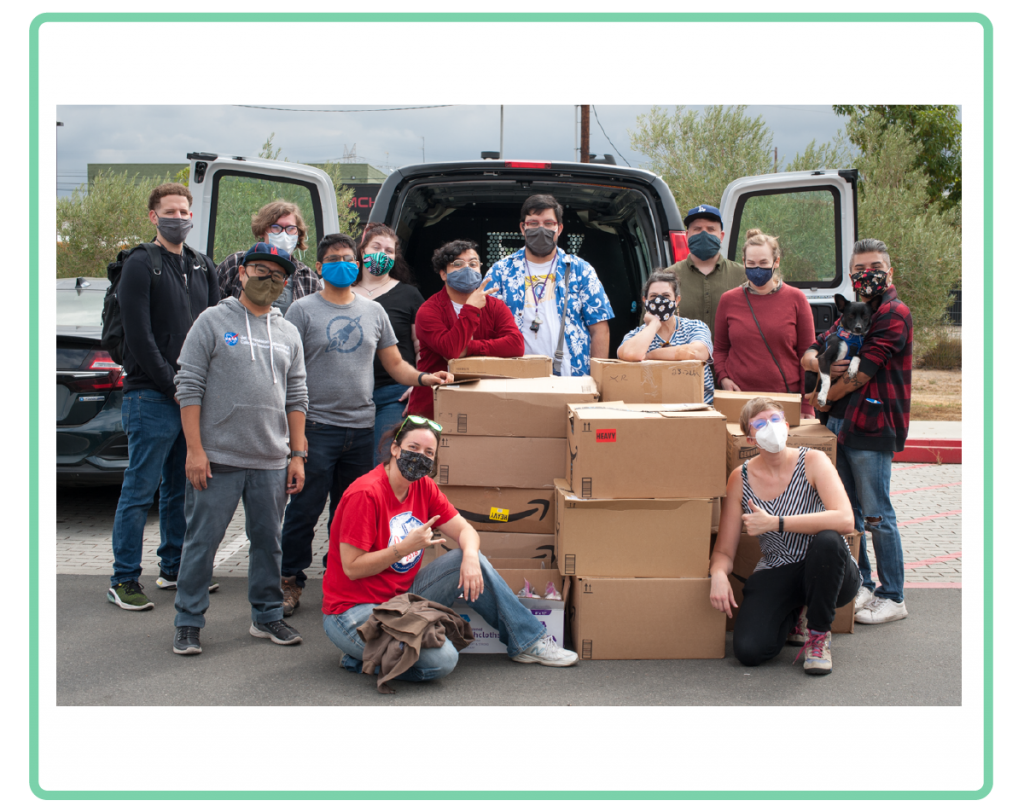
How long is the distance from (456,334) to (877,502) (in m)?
2.25

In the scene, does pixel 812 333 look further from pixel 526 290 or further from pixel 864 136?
pixel 864 136

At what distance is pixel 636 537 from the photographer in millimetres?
3709

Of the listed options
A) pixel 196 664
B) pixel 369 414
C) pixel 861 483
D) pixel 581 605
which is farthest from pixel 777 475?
pixel 196 664

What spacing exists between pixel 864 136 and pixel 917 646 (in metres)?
17.0

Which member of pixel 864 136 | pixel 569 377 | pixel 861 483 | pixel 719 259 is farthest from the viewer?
pixel 864 136

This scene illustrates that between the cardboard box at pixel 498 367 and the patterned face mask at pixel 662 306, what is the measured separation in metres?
0.60

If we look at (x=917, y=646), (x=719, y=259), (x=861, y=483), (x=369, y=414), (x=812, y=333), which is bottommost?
(x=917, y=646)

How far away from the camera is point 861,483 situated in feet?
13.7

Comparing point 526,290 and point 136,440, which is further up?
point 526,290

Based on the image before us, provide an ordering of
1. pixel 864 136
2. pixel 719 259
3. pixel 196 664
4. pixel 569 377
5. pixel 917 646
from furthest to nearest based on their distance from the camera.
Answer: pixel 864 136
pixel 719 259
pixel 569 377
pixel 917 646
pixel 196 664

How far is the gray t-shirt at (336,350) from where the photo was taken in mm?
4207

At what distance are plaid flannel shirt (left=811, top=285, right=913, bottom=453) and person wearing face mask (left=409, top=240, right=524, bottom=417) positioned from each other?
5.61ft

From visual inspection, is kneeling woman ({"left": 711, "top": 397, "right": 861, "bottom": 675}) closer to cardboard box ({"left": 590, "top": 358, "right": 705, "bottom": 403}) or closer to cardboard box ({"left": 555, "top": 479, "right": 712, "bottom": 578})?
cardboard box ({"left": 555, "top": 479, "right": 712, "bottom": 578})

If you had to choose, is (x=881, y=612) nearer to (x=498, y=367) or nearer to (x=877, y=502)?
(x=877, y=502)
